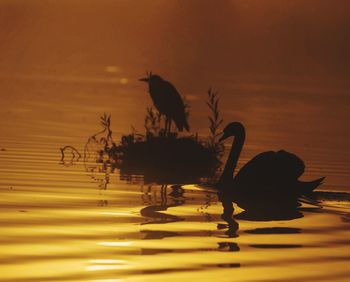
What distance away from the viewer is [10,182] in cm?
1889

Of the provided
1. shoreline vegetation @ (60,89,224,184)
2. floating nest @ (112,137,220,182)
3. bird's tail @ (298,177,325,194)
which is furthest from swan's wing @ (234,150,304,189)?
floating nest @ (112,137,220,182)

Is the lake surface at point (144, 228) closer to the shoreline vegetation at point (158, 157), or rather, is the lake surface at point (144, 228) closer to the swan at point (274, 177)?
the swan at point (274, 177)

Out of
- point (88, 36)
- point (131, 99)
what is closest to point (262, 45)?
point (88, 36)

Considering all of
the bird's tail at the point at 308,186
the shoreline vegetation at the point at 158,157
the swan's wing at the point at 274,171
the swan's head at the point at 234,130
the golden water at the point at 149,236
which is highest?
the swan's head at the point at 234,130

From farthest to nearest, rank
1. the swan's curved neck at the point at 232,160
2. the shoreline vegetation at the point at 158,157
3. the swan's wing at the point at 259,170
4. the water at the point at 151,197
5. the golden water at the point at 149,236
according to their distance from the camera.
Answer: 1. the shoreline vegetation at the point at 158,157
2. the swan's curved neck at the point at 232,160
3. the swan's wing at the point at 259,170
4. the water at the point at 151,197
5. the golden water at the point at 149,236

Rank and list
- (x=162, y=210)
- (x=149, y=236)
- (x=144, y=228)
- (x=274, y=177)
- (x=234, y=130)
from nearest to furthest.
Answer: (x=149, y=236), (x=144, y=228), (x=162, y=210), (x=274, y=177), (x=234, y=130)

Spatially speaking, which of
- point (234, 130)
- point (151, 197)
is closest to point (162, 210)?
point (151, 197)

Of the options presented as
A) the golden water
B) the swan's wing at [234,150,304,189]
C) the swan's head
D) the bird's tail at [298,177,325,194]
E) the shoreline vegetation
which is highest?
the swan's head

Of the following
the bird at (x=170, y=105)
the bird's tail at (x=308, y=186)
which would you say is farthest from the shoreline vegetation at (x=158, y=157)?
the bird's tail at (x=308, y=186)

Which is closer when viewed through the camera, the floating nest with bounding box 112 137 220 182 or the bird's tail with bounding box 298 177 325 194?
the bird's tail with bounding box 298 177 325 194

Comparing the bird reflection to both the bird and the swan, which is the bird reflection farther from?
the bird

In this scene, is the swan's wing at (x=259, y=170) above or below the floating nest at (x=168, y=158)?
below

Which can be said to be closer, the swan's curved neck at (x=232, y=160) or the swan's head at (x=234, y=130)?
the swan's curved neck at (x=232, y=160)

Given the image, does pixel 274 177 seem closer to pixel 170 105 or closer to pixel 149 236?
pixel 149 236
